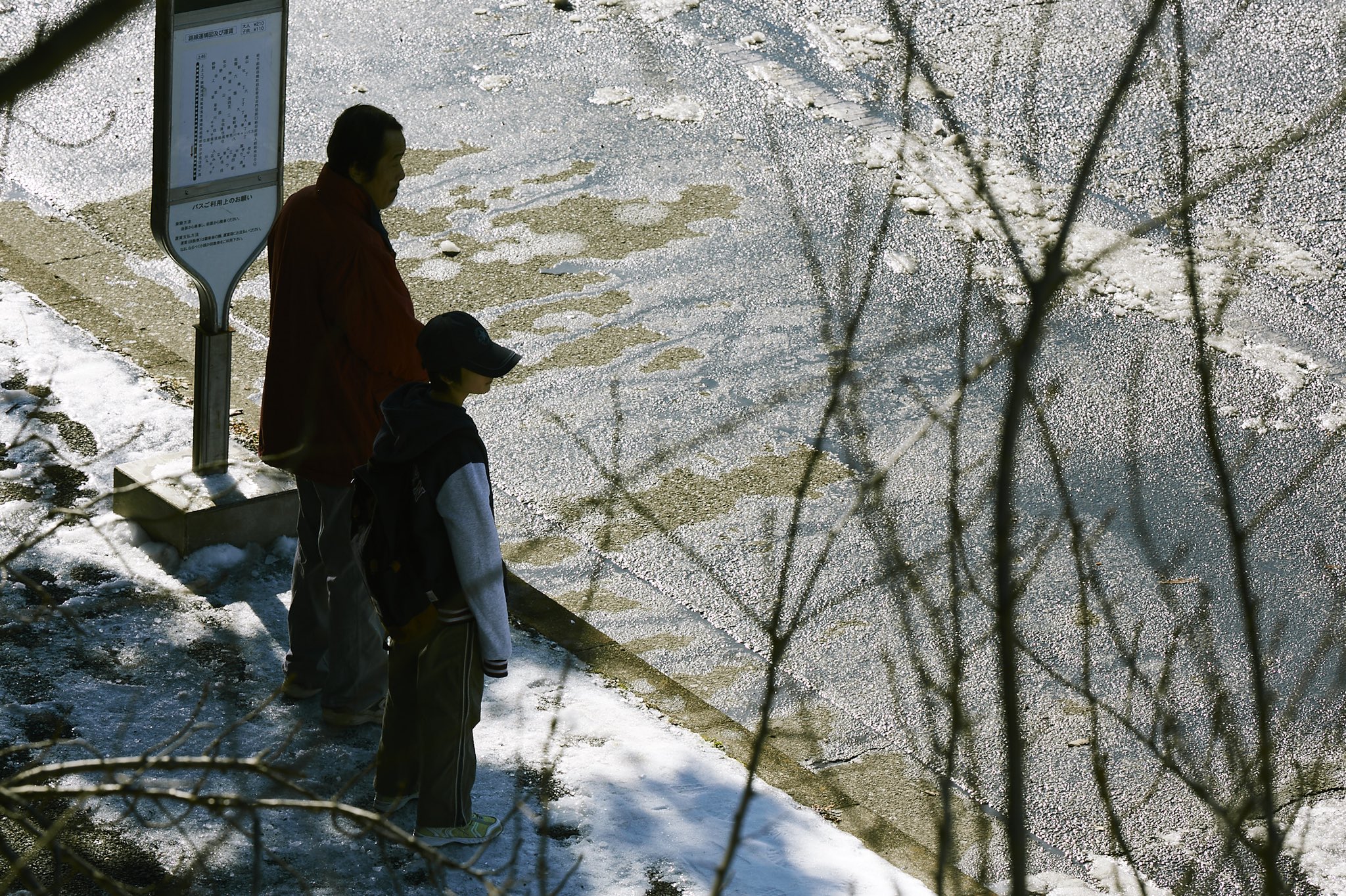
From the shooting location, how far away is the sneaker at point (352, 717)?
4.61 m

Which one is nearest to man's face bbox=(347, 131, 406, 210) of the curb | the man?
the man

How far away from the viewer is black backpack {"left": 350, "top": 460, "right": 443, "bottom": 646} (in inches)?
150

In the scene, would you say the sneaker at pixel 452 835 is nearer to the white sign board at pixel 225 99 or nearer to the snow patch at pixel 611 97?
the white sign board at pixel 225 99

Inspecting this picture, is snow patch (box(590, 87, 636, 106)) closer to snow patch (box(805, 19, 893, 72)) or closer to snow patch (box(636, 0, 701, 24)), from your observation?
snow patch (box(636, 0, 701, 24))

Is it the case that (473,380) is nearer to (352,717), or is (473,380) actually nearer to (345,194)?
(345,194)

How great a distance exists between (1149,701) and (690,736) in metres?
1.50

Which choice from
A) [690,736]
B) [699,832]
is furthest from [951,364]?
[699,832]

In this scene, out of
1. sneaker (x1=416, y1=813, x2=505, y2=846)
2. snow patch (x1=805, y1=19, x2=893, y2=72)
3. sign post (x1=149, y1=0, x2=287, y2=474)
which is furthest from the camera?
snow patch (x1=805, y1=19, x2=893, y2=72)

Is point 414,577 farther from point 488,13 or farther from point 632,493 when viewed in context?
point 488,13

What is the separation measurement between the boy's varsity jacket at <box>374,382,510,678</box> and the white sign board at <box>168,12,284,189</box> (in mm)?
1869

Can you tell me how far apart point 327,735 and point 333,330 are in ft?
3.98

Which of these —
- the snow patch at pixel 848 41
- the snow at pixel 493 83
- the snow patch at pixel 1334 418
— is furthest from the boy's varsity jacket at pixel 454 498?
the snow patch at pixel 848 41

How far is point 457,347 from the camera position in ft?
12.4

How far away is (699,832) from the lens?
4332mm
